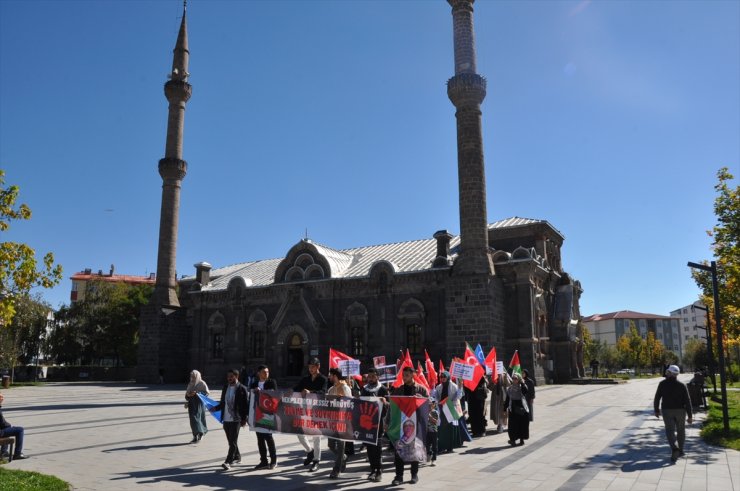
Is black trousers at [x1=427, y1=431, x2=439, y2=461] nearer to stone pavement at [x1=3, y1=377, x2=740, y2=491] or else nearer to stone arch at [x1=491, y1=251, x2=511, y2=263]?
stone pavement at [x1=3, y1=377, x2=740, y2=491]

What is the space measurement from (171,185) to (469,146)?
81.4 ft

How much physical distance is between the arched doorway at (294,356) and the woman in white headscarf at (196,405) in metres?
25.2

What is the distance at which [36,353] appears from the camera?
58.7 metres

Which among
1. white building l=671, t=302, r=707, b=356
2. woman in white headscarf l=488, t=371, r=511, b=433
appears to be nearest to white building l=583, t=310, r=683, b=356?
white building l=671, t=302, r=707, b=356

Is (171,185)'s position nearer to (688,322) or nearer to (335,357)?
(335,357)

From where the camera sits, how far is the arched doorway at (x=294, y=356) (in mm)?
38562

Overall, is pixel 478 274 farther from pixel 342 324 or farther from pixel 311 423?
pixel 311 423

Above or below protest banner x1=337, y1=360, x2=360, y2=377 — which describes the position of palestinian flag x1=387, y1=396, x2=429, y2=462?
below

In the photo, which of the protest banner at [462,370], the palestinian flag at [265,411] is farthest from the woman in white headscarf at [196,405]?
the protest banner at [462,370]

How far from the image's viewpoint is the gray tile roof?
37719 mm

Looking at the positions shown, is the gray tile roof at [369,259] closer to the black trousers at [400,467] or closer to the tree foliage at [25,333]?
the tree foliage at [25,333]

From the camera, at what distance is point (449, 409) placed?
38.5ft

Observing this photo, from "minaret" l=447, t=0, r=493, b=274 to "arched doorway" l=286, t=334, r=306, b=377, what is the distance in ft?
44.3

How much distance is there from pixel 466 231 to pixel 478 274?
2.56 metres
